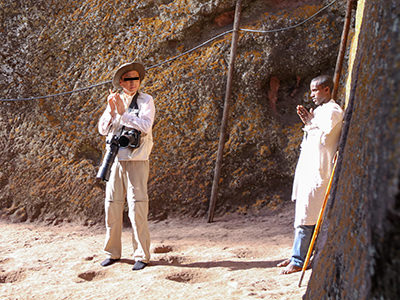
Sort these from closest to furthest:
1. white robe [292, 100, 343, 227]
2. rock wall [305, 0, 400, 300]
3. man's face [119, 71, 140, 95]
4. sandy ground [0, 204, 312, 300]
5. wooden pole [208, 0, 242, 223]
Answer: rock wall [305, 0, 400, 300]
sandy ground [0, 204, 312, 300]
white robe [292, 100, 343, 227]
man's face [119, 71, 140, 95]
wooden pole [208, 0, 242, 223]

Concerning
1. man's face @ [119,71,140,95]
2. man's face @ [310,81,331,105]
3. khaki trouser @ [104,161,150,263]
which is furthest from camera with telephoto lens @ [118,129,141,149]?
man's face @ [310,81,331,105]

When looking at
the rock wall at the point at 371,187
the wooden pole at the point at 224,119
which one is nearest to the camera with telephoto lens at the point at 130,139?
the wooden pole at the point at 224,119

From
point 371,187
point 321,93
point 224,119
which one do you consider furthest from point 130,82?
point 371,187

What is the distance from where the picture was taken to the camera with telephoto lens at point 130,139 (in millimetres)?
3453

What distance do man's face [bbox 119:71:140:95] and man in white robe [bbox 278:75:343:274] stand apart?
1417 mm

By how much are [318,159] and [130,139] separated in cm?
146

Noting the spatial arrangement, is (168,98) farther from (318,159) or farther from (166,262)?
(318,159)

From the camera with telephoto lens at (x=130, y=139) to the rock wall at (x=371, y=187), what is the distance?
249 centimetres

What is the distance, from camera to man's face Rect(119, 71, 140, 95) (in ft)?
12.2

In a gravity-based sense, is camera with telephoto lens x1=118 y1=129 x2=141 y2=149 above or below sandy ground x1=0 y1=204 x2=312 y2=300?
above

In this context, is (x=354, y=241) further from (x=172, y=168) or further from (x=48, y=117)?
(x=48, y=117)

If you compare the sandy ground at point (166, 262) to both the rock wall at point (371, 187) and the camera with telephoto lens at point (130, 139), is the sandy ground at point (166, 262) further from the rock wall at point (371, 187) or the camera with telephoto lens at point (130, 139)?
the rock wall at point (371, 187)

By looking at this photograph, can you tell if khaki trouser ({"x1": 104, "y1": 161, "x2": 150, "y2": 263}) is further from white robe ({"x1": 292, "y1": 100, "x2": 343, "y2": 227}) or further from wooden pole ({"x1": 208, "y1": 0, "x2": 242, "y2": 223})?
wooden pole ({"x1": 208, "y1": 0, "x2": 242, "y2": 223})

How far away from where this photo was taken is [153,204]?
559 cm
